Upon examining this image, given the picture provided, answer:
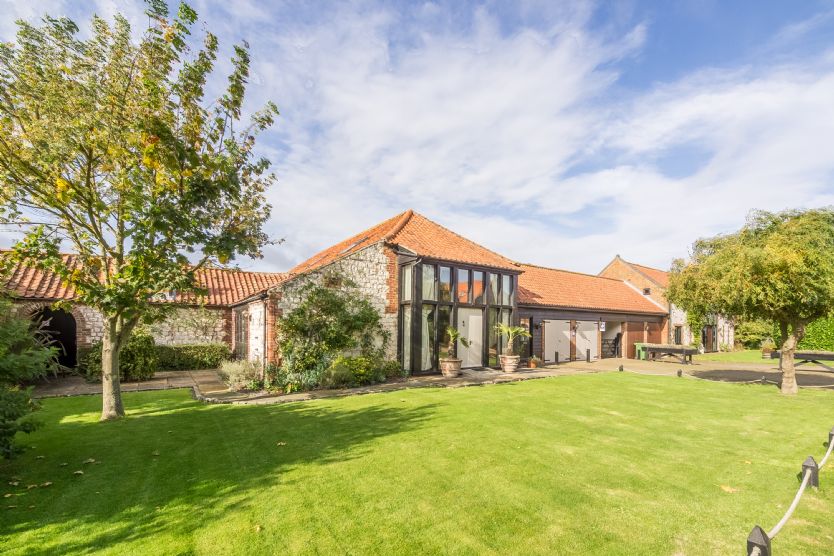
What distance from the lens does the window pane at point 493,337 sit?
56.4ft

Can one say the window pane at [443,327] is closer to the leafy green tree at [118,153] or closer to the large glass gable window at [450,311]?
the large glass gable window at [450,311]

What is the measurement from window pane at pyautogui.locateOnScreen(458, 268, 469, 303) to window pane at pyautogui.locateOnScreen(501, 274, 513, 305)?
6.54ft

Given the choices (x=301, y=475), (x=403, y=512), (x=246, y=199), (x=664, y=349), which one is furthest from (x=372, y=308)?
(x=664, y=349)

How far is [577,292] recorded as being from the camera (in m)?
24.8

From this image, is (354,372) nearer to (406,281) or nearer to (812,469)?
(406,281)

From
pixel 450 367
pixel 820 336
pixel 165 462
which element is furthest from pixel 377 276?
pixel 820 336

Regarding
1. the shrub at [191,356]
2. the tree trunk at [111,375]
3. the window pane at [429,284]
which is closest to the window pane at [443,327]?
the window pane at [429,284]

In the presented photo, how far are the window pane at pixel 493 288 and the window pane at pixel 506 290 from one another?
34 cm

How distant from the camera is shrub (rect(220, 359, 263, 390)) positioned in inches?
478

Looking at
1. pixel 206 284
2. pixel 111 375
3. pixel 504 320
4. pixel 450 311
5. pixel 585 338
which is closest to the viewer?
pixel 111 375

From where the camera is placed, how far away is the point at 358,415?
8781mm

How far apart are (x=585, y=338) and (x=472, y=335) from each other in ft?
33.0

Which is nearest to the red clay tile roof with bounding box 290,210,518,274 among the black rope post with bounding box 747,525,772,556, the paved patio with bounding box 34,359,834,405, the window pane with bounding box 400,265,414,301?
the window pane with bounding box 400,265,414,301

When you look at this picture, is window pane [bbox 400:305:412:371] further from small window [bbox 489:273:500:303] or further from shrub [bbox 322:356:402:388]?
small window [bbox 489:273:500:303]
